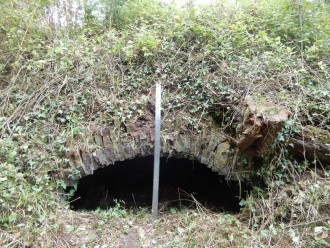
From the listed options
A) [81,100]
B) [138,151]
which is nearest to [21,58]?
[81,100]

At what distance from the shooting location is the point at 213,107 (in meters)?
3.68

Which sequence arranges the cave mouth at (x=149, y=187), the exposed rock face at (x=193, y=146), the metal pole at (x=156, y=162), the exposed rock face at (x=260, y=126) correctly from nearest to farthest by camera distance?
the exposed rock face at (x=260, y=126) → the exposed rock face at (x=193, y=146) → the metal pole at (x=156, y=162) → the cave mouth at (x=149, y=187)

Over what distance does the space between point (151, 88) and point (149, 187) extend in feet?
6.83

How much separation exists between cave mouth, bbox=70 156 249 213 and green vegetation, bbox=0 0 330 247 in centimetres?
112

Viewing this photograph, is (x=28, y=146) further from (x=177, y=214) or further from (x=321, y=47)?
(x=321, y=47)

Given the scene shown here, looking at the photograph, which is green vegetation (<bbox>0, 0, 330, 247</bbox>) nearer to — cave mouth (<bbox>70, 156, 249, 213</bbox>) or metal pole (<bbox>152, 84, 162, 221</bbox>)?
metal pole (<bbox>152, 84, 162, 221</bbox>)

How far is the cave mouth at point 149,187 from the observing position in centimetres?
438

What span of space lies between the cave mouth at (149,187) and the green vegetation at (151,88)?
3.68 ft

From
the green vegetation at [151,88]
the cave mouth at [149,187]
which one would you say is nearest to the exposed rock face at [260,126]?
the green vegetation at [151,88]

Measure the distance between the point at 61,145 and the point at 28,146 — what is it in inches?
15.7

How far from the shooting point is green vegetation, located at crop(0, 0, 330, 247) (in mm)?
2777

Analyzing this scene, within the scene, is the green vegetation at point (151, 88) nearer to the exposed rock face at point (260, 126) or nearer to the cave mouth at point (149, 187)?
the exposed rock face at point (260, 126)

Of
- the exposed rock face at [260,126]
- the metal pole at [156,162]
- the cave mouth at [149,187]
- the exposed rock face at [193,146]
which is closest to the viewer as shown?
the exposed rock face at [260,126]

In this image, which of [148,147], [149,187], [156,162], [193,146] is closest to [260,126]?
[193,146]
